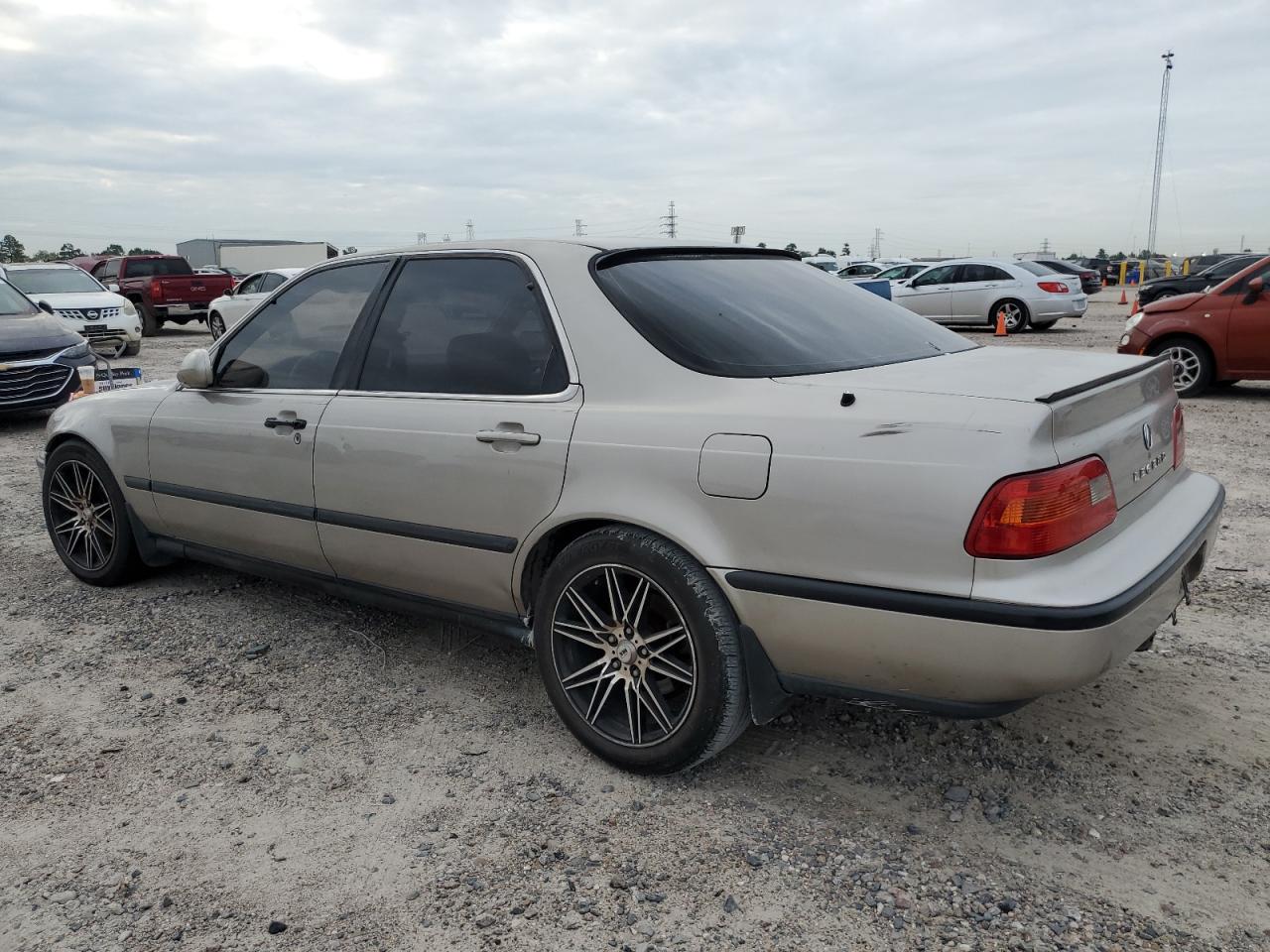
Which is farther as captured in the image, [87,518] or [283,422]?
[87,518]

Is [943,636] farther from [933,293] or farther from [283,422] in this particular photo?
[933,293]

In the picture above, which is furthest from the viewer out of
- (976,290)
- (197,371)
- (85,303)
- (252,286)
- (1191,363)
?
(252,286)

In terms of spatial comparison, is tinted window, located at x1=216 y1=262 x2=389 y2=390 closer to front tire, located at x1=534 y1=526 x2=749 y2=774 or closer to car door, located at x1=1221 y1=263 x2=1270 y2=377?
front tire, located at x1=534 y1=526 x2=749 y2=774

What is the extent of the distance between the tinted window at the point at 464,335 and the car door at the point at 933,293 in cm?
1668

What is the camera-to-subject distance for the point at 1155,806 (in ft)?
8.77

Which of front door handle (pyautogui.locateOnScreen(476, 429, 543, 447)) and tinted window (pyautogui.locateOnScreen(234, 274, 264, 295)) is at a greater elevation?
tinted window (pyautogui.locateOnScreen(234, 274, 264, 295))

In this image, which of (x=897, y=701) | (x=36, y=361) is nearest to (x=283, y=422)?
(x=897, y=701)

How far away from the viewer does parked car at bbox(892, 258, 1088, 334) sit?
58.6ft

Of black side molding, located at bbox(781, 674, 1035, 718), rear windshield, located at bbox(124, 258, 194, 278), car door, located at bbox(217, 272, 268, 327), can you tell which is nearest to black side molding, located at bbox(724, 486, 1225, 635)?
black side molding, located at bbox(781, 674, 1035, 718)

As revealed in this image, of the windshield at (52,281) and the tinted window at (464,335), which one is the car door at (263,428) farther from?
the windshield at (52,281)

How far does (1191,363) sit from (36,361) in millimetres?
11255

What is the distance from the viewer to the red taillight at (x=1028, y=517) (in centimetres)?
220

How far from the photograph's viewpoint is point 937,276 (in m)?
19.1

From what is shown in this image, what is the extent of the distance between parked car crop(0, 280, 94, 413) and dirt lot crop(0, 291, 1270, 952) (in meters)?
6.35
